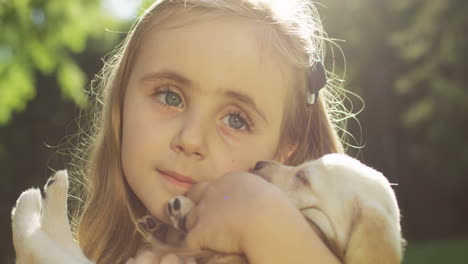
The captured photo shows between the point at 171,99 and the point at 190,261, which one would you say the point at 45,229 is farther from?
the point at 171,99

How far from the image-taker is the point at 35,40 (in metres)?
6.69

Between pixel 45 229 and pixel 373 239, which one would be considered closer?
pixel 373 239

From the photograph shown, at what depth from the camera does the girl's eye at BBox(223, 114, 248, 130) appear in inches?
93.9

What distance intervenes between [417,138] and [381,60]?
2.37 meters

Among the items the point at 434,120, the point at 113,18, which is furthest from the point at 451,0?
the point at 113,18

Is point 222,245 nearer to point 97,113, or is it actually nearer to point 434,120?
point 97,113

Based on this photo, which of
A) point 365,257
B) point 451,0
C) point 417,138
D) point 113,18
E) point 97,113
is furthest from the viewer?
point 417,138

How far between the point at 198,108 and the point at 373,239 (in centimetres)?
76

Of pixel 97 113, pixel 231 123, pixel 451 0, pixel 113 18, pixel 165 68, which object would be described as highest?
pixel 165 68

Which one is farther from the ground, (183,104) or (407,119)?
(183,104)

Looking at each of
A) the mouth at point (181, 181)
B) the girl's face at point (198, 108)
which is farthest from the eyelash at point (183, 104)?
the mouth at point (181, 181)

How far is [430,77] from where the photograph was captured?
50.3 feet

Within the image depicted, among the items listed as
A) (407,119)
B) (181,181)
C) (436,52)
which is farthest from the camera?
(407,119)

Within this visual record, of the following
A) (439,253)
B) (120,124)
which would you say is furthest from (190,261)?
(439,253)
